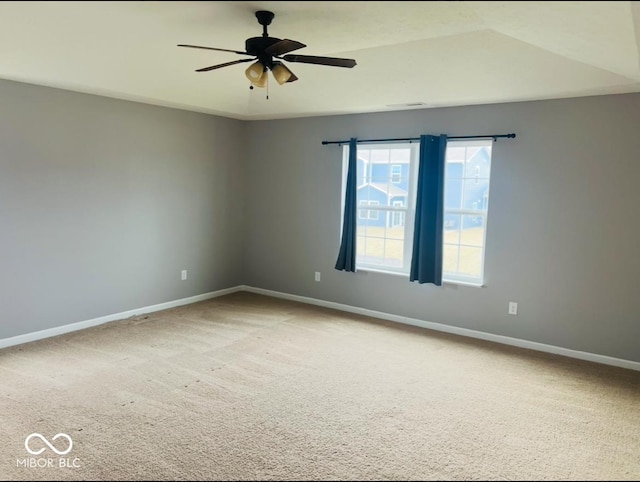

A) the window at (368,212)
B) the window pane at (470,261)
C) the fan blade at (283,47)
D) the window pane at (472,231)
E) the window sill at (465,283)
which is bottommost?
the window sill at (465,283)

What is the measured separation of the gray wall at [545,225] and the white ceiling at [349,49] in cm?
24

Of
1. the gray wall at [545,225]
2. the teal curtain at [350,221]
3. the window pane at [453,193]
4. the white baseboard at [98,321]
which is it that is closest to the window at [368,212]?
the teal curtain at [350,221]

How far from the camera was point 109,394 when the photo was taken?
328cm

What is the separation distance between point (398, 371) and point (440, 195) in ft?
6.18

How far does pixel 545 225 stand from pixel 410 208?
4.55 feet

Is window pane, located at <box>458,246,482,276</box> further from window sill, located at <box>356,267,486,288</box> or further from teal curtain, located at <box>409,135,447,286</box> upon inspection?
teal curtain, located at <box>409,135,447,286</box>

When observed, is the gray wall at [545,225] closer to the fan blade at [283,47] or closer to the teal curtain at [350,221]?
the teal curtain at [350,221]

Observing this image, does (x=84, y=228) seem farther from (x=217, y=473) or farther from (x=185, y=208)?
(x=217, y=473)

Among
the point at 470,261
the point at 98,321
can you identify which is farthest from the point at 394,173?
the point at 98,321

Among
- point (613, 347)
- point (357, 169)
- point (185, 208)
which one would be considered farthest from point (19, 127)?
point (613, 347)

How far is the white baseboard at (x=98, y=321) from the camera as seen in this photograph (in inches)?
165

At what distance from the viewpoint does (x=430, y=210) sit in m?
4.80

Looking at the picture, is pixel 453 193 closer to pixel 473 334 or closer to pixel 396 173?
pixel 396 173

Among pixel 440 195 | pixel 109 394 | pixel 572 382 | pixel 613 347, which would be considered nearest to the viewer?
pixel 109 394
